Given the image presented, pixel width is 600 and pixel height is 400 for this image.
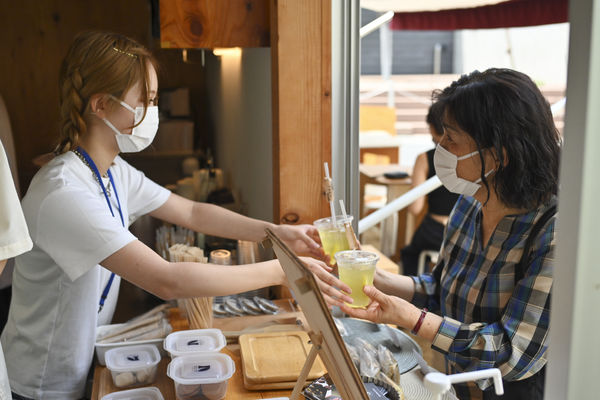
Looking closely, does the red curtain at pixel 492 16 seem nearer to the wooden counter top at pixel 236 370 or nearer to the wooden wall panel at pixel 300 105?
the wooden wall panel at pixel 300 105

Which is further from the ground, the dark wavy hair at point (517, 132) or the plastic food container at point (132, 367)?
the dark wavy hair at point (517, 132)

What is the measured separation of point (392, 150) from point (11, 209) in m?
6.28

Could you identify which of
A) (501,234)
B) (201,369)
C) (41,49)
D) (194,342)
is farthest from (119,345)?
(41,49)

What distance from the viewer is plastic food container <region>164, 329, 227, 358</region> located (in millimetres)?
1737

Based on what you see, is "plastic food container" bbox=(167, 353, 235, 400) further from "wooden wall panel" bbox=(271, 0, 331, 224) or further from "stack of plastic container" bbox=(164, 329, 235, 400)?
"wooden wall panel" bbox=(271, 0, 331, 224)

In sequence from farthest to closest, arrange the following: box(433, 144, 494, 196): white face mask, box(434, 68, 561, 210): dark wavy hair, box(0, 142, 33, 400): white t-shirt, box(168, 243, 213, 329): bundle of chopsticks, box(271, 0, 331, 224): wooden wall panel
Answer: box(271, 0, 331, 224): wooden wall panel → box(168, 243, 213, 329): bundle of chopsticks → box(433, 144, 494, 196): white face mask → box(434, 68, 561, 210): dark wavy hair → box(0, 142, 33, 400): white t-shirt

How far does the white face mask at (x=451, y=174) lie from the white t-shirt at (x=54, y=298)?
2.93 ft

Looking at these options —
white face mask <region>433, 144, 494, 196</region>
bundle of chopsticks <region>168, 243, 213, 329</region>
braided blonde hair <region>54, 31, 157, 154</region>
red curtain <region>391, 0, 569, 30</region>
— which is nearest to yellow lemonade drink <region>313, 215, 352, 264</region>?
white face mask <region>433, 144, 494, 196</region>

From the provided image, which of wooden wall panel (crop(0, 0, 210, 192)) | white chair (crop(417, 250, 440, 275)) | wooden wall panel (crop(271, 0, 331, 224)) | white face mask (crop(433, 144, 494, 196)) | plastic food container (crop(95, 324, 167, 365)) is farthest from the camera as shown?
wooden wall panel (crop(0, 0, 210, 192))

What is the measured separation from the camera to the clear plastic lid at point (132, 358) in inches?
66.2

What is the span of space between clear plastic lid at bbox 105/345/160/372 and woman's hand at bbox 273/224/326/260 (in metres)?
0.59

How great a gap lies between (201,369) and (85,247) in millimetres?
454

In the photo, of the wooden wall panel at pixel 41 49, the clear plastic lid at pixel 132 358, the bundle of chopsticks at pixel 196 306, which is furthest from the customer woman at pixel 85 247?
the wooden wall panel at pixel 41 49

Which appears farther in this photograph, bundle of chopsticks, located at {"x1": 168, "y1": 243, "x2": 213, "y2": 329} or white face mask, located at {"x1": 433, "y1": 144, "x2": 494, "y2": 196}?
bundle of chopsticks, located at {"x1": 168, "y1": 243, "x2": 213, "y2": 329}
